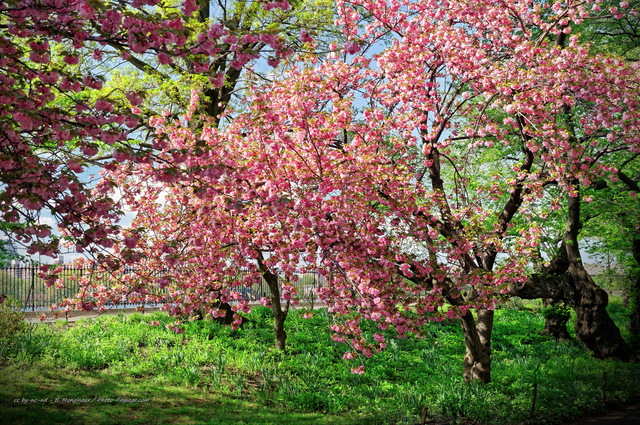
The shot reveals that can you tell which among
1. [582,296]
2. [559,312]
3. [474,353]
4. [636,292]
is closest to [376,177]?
[474,353]

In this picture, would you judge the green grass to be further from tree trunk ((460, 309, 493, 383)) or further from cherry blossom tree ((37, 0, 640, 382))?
cherry blossom tree ((37, 0, 640, 382))

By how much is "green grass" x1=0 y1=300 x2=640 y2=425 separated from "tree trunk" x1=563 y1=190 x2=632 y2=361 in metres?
0.64

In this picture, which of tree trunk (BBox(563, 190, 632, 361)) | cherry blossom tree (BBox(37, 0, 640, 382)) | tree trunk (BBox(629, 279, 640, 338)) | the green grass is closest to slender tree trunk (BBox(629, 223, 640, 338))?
tree trunk (BBox(629, 279, 640, 338))

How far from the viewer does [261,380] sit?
10.8 meters

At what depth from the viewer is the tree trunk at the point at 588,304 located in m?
→ 13.7

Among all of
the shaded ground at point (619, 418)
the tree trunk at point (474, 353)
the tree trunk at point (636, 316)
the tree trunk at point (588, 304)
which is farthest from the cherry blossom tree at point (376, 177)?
the tree trunk at point (636, 316)

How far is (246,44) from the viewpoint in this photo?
5.54m

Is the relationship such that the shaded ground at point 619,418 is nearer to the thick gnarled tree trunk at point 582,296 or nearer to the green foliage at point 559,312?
the thick gnarled tree trunk at point 582,296

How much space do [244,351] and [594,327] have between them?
9.99m

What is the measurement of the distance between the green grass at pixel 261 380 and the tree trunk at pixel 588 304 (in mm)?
640

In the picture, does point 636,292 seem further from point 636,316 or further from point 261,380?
point 261,380

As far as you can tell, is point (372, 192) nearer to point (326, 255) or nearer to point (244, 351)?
point (326, 255)

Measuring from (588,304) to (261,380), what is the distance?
9.59m

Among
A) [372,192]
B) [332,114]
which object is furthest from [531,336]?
[332,114]
